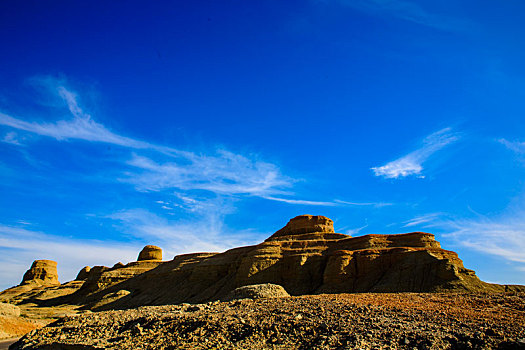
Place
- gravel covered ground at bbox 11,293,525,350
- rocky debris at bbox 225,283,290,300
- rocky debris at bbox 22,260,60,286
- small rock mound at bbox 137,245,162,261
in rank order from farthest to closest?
rocky debris at bbox 22,260,60,286
small rock mound at bbox 137,245,162,261
rocky debris at bbox 225,283,290,300
gravel covered ground at bbox 11,293,525,350

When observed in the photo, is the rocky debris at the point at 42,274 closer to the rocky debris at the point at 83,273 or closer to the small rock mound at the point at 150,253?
the rocky debris at the point at 83,273

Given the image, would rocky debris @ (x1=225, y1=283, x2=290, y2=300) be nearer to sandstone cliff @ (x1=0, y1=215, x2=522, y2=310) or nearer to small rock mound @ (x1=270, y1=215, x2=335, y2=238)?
sandstone cliff @ (x1=0, y1=215, x2=522, y2=310)

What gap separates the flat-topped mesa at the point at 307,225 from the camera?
191 feet

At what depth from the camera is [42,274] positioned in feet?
335

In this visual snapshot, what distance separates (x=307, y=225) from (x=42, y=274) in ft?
279

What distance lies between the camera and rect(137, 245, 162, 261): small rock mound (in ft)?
275

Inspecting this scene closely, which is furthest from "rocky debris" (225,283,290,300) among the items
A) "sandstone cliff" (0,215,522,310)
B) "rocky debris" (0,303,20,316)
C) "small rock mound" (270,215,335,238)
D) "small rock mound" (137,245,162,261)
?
"small rock mound" (137,245,162,261)

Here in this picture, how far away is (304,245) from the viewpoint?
49.8 metres

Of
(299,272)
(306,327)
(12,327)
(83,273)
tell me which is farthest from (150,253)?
(306,327)

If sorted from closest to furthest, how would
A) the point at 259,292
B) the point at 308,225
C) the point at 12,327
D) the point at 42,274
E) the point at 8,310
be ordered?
the point at 259,292 → the point at 12,327 → the point at 8,310 → the point at 308,225 → the point at 42,274

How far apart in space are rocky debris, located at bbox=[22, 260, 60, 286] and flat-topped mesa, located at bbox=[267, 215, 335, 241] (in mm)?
77580

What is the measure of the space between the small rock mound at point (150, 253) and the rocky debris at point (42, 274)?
37344 millimetres

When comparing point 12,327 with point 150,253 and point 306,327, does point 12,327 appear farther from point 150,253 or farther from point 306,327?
point 150,253

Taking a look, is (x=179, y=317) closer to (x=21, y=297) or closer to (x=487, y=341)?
(x=487, y=341)
